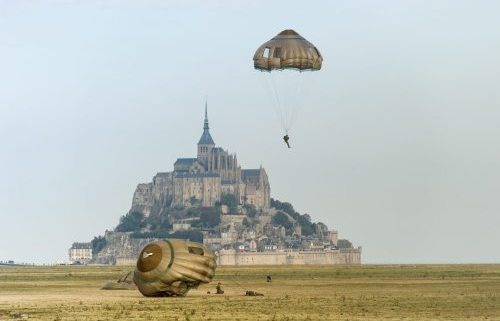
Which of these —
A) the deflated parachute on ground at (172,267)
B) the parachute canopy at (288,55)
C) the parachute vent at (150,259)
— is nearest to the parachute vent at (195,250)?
the deflated parachute on ground at (172,267)

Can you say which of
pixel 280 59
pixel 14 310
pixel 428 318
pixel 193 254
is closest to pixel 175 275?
pixel 193 254

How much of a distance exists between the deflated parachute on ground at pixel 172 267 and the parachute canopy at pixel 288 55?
21.1 metres

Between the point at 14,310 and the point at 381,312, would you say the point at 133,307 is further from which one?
the point at 381,312

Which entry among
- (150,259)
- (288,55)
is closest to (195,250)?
(150,259)

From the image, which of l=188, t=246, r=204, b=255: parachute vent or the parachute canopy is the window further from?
l=188, t=246, r=204, b=255: parachute vent

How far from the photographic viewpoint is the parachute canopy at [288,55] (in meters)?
88.9

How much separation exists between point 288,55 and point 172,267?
24.9 m

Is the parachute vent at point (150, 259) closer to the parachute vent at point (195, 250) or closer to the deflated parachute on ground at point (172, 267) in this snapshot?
the deflated parachute on ground at point (172, 267)

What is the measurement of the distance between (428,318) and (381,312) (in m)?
4.69

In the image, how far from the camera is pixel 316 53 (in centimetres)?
9100

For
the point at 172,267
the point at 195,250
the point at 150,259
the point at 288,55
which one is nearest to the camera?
the point at 150,259

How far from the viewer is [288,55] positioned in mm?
89188

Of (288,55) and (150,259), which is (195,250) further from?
(288,55)

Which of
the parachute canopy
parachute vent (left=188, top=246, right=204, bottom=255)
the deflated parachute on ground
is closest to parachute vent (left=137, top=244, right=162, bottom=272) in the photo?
the deflated parachute on ground
